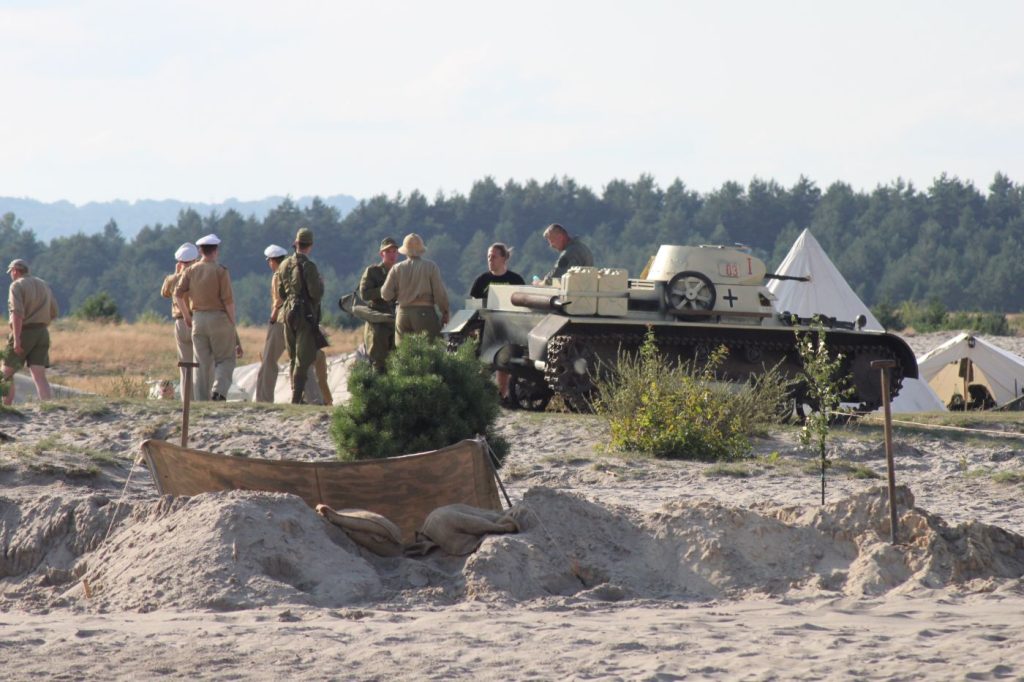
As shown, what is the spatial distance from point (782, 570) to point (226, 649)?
2939 mm

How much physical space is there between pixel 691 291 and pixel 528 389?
2.08 m

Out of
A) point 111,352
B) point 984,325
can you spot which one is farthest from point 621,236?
point 111,352

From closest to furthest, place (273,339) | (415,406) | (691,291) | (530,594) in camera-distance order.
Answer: (530,594) < (415,406) < (273,339) < (691,291)

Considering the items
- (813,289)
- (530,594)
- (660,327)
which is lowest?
(530,594)

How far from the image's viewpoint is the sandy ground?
6.62 meters

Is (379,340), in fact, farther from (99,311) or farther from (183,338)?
(99,311)

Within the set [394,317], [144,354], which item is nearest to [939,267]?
[144,354]

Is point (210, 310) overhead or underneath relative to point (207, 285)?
underneath

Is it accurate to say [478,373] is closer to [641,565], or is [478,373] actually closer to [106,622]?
[641,565]

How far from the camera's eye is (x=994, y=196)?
3770 inches

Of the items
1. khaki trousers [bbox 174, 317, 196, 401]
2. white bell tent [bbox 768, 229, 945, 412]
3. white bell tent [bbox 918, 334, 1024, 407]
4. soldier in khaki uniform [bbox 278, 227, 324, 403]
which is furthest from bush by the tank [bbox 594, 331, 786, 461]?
white bell tent [bbox 768, 229, 945, 412]

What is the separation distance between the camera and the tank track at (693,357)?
16.5 meters

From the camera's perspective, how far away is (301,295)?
15852 mm

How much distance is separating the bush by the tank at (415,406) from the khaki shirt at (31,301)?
5410 millimetres
